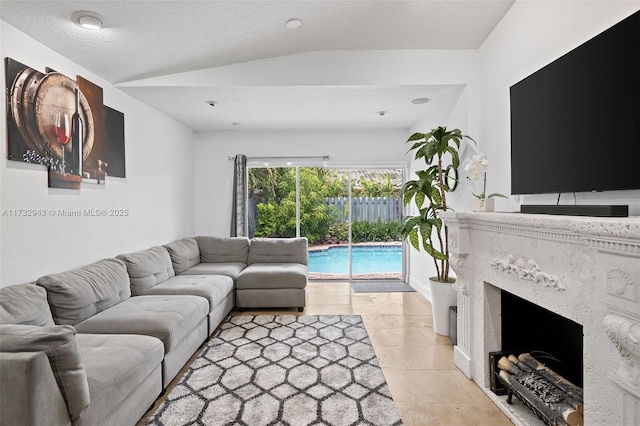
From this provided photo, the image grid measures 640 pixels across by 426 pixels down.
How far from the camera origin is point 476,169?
240 centimetres

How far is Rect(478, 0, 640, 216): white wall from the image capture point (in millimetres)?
1630

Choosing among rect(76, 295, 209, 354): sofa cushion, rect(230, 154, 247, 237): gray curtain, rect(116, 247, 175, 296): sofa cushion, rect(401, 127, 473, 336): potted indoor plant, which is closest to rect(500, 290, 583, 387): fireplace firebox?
rect(401, 127, 473, 336): potted indoor plant

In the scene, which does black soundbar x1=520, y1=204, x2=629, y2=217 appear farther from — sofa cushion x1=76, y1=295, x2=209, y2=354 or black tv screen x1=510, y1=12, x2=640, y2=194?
sofa cushion x1=76, y1=295, x2=209, y2=354

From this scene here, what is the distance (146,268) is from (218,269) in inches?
36.5

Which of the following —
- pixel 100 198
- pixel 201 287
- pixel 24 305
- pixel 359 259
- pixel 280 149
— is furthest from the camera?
pixel 359 259

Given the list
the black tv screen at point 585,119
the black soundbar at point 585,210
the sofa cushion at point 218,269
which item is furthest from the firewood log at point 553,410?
the sofa cushion at point 218,269

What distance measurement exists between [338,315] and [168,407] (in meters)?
2.04

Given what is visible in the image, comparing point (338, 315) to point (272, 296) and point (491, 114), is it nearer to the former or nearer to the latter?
point (272, 296)

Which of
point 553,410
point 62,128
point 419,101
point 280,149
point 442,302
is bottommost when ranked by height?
point 553,410

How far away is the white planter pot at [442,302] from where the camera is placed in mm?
3104

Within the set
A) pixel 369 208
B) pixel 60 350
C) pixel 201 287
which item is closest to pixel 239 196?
pixel 369 208

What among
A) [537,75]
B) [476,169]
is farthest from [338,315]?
[537,75]

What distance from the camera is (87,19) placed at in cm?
218

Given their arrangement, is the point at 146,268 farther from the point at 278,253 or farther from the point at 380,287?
the point at 380,287
